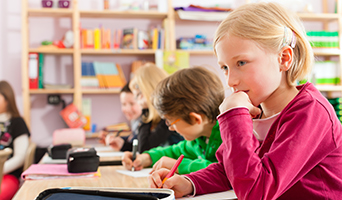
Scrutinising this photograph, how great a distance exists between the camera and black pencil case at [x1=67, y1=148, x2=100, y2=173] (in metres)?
1.33

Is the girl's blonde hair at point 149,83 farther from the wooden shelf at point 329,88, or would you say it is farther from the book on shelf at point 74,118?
the wooden shelf at point 329,88

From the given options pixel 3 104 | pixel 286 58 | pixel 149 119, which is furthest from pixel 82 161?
pixel 3 104

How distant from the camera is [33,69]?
3.65 metres

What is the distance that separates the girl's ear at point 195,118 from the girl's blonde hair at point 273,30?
44 centimetres

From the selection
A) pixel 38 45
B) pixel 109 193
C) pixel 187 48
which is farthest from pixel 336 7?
pixel 109 193

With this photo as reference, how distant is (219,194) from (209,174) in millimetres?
65

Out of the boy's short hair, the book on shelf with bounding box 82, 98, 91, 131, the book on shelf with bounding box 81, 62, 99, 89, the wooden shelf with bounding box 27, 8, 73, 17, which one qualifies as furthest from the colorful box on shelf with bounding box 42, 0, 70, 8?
the boy's short hair

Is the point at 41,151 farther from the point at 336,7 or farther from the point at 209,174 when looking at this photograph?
the point at 336,7

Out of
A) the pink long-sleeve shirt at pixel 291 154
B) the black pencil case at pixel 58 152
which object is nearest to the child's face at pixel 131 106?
the black pencil case at pixel 58 152

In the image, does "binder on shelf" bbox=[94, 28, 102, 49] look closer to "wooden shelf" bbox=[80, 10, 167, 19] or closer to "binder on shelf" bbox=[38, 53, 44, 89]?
"wooden shelf" bbox=[80, 10, 167, 19]

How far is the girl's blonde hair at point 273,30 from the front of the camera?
808 millimetres

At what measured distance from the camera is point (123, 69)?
160 inches

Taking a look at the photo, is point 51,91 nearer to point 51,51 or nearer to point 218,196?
point 51,51

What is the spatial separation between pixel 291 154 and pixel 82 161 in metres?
0.87
